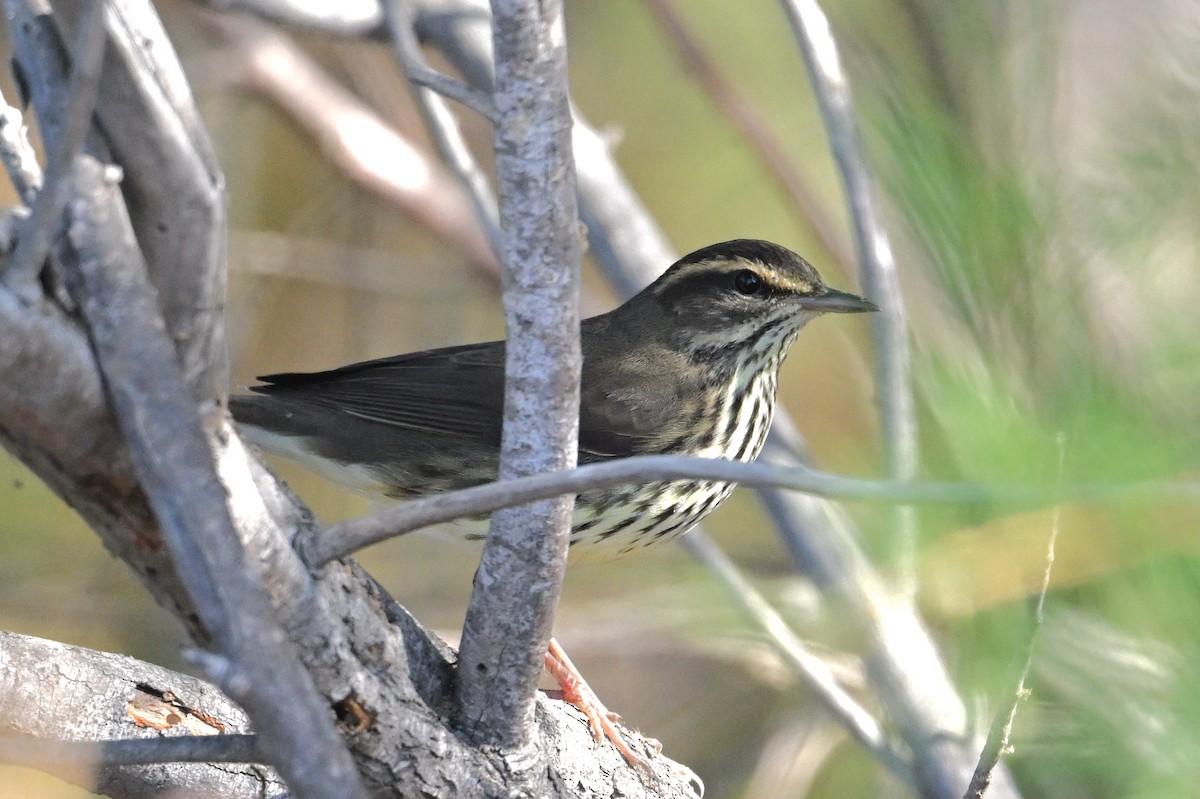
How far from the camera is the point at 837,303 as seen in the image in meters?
3.59

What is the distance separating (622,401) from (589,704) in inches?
35.4

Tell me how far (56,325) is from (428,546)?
482cm

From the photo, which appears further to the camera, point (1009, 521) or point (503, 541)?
point (503, 541)

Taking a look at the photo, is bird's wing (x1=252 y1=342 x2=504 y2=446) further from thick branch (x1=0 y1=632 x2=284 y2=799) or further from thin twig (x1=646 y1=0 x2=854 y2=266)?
thin twig (x1=646 y1=0 x2=854 y2=266)

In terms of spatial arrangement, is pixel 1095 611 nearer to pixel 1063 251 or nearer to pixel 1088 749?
pixel 1088 749

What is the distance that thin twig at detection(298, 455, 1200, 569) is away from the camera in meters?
1.21

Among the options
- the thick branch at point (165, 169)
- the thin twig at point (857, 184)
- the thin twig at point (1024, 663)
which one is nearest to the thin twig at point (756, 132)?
the thin twig at point (857, 184)

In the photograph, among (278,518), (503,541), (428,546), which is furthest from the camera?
(428,546)

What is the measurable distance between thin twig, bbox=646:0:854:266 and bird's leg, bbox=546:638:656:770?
82.7 inches

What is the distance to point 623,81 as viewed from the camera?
680 centimetres

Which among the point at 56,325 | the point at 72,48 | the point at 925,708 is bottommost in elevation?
the point at 925,708

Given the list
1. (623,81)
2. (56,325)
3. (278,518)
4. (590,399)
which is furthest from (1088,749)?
(623,81)

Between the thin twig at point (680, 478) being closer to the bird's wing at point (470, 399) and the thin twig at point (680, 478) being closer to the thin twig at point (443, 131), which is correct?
the bird's wing at point (470, 399)

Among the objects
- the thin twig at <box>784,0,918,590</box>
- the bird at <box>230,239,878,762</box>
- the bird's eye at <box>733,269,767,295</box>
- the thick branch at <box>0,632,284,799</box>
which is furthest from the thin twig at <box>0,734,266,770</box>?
the bird's eye at <box>733,269,767,295</box>
